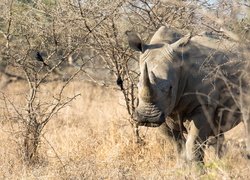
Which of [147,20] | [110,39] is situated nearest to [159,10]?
[147,20]

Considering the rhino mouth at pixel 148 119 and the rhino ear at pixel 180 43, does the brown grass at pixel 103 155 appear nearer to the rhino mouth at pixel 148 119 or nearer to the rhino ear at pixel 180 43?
the rhino mouth at pixel 148 119

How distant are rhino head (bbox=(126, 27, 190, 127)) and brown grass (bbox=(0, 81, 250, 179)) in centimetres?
66

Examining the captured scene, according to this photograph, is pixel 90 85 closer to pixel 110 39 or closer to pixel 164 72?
pixel 110 39

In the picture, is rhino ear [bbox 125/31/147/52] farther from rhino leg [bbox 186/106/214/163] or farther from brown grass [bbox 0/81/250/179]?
brown grass [bbox 0/81/250/179]

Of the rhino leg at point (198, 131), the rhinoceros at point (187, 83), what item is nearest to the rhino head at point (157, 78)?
the rhinoceros at point (187, 83)

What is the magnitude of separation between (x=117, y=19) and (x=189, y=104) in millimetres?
1724

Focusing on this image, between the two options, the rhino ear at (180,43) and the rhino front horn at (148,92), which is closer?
the rhino front horn at (148,92)

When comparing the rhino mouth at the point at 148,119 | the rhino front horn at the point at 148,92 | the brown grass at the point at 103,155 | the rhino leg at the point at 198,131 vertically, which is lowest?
the brown grass at the point at 103,155

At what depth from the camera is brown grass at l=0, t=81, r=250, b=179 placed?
5035 millimetres

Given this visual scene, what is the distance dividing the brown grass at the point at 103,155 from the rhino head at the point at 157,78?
657 millimetres

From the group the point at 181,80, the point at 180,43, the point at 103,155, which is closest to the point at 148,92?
the point at 181,80

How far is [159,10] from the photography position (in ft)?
24.3

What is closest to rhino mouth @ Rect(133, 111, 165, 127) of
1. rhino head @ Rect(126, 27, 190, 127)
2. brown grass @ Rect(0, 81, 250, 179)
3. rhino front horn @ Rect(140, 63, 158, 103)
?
rhino head @ Rect(126, 27, 190, 127)

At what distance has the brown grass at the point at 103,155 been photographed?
5035 millimetres
